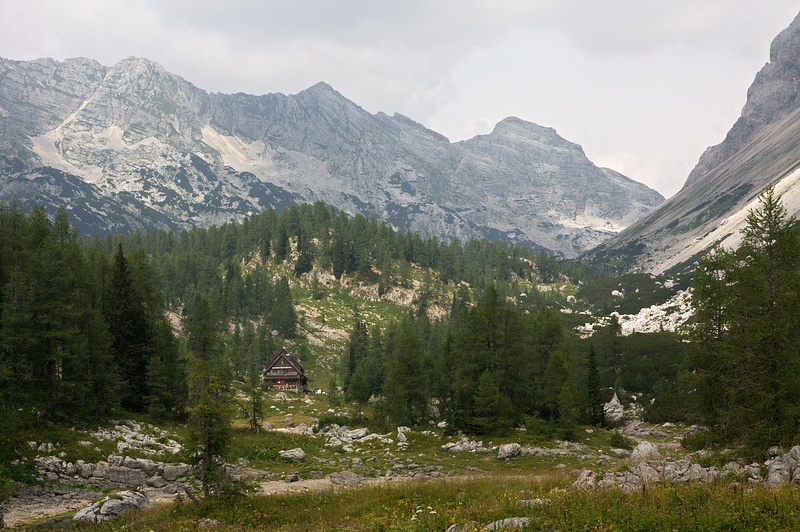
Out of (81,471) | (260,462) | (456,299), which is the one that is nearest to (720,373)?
(260,462)

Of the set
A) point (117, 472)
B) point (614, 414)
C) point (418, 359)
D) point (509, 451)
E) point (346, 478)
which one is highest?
point (418, 359)

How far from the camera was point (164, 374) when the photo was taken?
50.5 m

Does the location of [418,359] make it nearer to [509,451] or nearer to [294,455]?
[509,451]

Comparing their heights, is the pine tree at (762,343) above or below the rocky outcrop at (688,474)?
above

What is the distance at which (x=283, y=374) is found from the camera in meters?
97.1

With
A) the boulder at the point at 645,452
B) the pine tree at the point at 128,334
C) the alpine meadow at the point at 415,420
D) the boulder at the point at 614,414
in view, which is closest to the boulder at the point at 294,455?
the alpine meadow at the point at 415,420

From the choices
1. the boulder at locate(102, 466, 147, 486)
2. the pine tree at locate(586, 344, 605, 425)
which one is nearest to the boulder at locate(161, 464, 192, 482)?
the boulder at locate(102, 466, 147, 486)

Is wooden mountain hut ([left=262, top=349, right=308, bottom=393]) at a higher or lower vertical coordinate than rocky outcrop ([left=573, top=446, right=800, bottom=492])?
lower

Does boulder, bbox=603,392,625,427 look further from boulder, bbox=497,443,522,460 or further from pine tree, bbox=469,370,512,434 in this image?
boulder, bbox=497,443,522,460

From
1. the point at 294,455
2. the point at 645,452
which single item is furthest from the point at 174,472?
the point at 645,452

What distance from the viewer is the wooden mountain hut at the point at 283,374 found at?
318 feet

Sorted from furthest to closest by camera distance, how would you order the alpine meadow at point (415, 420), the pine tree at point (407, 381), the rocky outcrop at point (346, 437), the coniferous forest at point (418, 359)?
the pine tree at point (407, 381) → the rocky outcrop at point (346, 437) → the coniferous forest at point (418, 359) → the alpine meadow at point (415, 420)

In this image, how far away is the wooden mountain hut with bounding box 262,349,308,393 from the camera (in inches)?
3816

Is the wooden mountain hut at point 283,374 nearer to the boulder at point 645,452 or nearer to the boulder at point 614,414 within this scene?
the boulder at point 614,414
